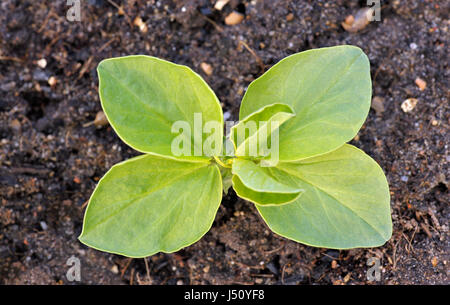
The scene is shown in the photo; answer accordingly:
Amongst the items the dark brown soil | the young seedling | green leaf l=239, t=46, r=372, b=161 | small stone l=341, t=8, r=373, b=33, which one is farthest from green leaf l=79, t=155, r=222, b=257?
small stone l=341, t=8, r=373, b=33

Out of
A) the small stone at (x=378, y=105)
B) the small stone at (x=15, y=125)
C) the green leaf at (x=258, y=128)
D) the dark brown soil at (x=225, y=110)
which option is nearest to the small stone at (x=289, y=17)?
the dark brown soil at (x=225, y=110)

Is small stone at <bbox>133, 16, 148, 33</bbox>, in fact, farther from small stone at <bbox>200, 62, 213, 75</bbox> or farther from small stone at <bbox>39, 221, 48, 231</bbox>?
small stone at <bbox>39, 221, 48, 231</bbox>

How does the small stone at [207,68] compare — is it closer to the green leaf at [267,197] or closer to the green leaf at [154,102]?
the green leaf at [154,102]

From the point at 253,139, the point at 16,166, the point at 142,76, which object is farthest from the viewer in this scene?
the point at 16,166

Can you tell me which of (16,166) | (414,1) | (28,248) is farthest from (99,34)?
(414,1)
